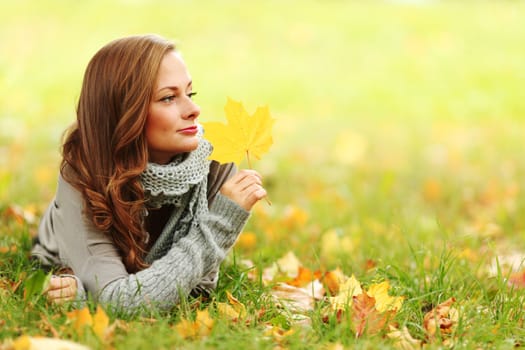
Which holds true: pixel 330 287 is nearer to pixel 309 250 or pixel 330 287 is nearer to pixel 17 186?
pixel 309 250

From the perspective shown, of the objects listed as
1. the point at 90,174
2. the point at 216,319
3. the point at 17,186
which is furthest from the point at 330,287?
the point at 17,186

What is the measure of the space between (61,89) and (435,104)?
153 inches

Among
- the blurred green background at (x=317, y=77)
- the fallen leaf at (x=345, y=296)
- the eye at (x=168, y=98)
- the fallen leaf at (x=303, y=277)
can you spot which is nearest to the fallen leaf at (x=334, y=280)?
the fallen leaf at (x=303, y=277)

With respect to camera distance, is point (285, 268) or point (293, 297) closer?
point (293, 297)

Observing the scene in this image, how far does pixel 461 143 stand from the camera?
596 centimetres

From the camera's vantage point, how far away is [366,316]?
200cm

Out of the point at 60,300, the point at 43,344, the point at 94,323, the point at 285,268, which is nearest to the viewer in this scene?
the point at 43,344

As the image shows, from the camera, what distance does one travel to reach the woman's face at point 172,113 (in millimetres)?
2117

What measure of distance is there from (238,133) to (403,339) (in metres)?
0.74

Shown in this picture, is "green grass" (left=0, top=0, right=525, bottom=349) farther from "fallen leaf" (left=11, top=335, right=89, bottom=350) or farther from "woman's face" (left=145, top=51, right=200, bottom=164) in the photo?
"woman's face" (left=145, top=51, right=200, bottom=164)

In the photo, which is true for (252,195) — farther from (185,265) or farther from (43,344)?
(43,344)

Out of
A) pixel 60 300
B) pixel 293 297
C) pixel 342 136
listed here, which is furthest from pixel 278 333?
pixel 342 136

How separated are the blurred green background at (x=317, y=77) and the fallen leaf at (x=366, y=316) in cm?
228

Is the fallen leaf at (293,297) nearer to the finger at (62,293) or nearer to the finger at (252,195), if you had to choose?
the finger at (252,195)
